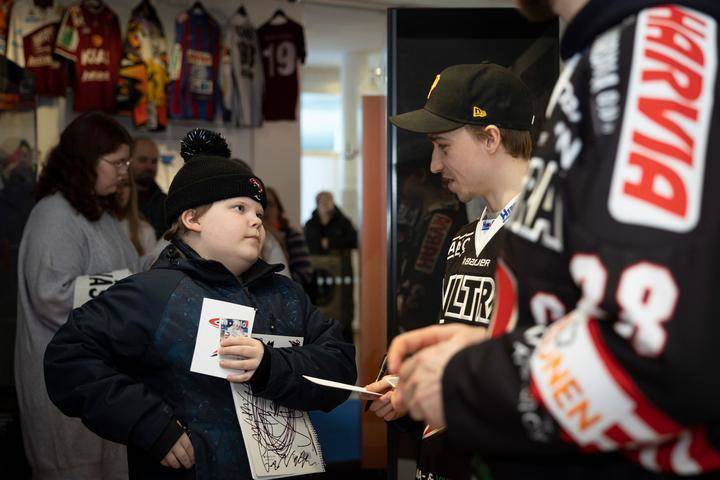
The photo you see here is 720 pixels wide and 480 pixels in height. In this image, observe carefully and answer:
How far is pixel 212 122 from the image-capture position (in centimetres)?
679

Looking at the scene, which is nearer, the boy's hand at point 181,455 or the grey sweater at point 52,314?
the boy's hand at point 181,455

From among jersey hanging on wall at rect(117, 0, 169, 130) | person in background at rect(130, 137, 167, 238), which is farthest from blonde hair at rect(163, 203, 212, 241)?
jersey hanging on wall at rect(117, 0, 169, 130)

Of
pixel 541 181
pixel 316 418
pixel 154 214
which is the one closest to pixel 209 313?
pixel 541 181

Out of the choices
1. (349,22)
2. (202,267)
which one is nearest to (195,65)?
(349,22)

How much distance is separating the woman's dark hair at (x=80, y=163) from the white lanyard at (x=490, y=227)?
183 centimetres

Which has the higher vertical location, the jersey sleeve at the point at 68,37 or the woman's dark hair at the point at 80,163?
the jersey sleeve at the point at 68,37

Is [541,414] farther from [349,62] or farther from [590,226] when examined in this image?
[349,62]

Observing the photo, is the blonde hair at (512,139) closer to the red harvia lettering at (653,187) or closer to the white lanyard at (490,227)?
the white lanyard at (490,227)

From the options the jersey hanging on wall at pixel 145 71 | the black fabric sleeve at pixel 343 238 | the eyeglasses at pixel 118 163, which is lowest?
the black fabric sleeve at pixel 343 238

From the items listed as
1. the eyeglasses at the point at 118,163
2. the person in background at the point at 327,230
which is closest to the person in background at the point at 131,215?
the eyeglasses at the point at 118,163

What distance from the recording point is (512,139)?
77.2 inches

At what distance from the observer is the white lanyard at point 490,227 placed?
1863 mm

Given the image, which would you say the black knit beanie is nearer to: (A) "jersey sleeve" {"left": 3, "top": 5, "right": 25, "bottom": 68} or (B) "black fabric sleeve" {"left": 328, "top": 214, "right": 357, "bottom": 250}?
(A) "jersey sleeve" {"left": 3, "top": 5, "right": 25, "bottom": 68}

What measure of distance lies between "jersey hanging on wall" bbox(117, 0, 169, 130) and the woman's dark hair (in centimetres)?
291
